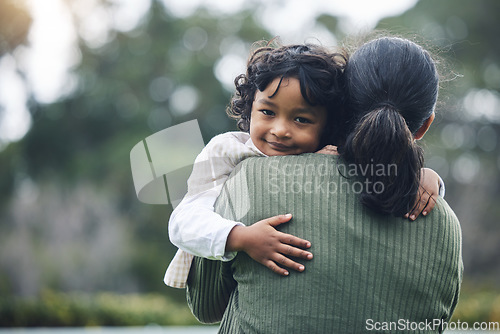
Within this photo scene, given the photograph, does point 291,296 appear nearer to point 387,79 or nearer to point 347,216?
point 347,216

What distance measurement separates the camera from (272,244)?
48.3 inches

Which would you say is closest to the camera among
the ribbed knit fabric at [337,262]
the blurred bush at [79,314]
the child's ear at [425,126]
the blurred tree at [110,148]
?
the ribbed knit fabric at [337,262]

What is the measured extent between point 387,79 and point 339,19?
14.1 m

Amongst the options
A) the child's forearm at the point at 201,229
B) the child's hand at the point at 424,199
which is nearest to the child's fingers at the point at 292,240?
the child's forearm at the point at 201,229

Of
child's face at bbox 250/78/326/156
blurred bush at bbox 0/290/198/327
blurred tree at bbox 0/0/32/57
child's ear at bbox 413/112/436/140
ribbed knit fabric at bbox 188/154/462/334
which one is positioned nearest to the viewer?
ribbed knit fabric at bbox 188/154/462/334

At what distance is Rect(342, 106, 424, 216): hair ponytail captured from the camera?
4.13 ft

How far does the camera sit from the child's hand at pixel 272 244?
1217 mm

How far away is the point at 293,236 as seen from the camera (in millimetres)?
1239

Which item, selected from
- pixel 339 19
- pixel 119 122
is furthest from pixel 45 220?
pixel 339 19

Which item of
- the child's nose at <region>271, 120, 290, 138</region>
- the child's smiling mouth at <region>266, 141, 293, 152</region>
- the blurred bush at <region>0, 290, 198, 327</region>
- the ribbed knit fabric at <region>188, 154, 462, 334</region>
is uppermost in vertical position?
the child's nose at <region>271, 120, 290, 138</region>

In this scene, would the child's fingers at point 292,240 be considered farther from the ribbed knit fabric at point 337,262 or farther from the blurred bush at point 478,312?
the blurred bush at point 478,312

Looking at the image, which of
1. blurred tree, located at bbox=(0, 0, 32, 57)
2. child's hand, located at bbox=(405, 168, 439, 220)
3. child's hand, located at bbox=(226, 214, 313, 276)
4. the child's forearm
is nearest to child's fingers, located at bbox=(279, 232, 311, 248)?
child's hand, located at bbox=(226, 214, 313, 276)

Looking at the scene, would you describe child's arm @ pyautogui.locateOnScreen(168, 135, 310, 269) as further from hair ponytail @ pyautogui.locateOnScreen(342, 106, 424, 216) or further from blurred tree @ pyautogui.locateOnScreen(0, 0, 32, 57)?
blurred tree @ pyautogui.locateOnScreen(0, 0, 32, 57)

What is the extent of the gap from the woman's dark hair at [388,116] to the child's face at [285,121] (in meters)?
0.13
